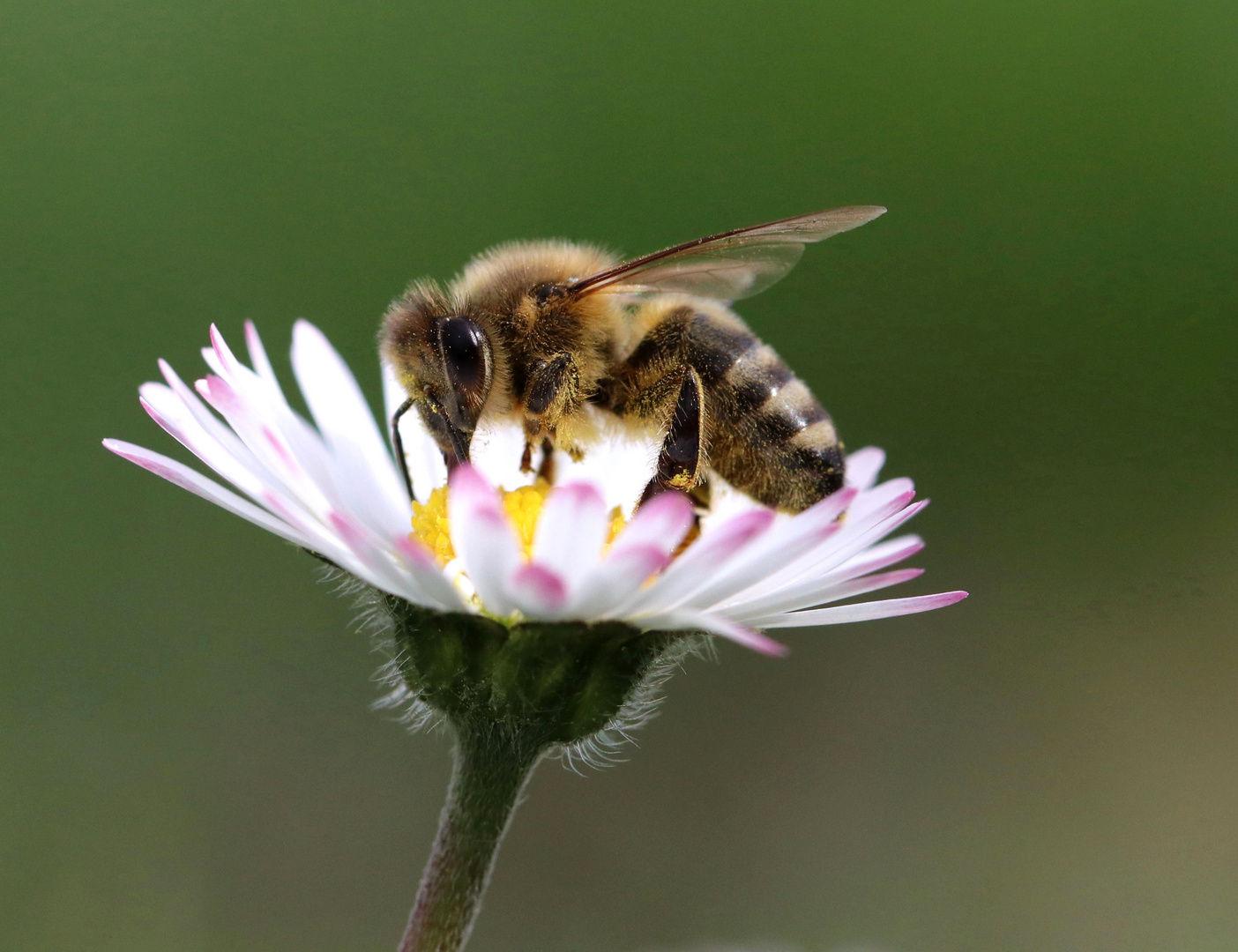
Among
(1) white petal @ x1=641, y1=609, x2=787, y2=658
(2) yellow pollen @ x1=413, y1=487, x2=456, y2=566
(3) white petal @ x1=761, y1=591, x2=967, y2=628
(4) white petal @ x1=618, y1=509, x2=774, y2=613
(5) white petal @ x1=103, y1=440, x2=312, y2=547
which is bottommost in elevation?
(1) white petal @ x1=641, y1=609, x2=787, y2=658

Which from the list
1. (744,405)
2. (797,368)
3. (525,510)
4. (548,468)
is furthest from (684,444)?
(797,368)

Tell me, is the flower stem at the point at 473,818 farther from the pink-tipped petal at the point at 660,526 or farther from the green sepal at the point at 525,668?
the pink-tipped petal at the point at 660,526

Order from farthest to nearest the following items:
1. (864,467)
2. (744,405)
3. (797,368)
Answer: (797,368) → (864,467) → (744,405)

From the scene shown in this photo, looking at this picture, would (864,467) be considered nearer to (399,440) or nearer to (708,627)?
(399,440)

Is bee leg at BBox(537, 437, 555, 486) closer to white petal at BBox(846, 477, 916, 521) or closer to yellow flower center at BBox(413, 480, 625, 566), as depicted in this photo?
yellow flower center at BBox(413, 480, 625, 566)

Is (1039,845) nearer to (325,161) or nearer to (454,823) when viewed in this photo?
(454,823)

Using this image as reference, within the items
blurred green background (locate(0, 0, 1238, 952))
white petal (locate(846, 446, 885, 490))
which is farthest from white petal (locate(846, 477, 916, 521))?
blurred green background (locate(0, 0, 1238, 952))

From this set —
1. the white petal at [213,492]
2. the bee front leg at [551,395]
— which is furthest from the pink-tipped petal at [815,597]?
the white petal at [213,492]
